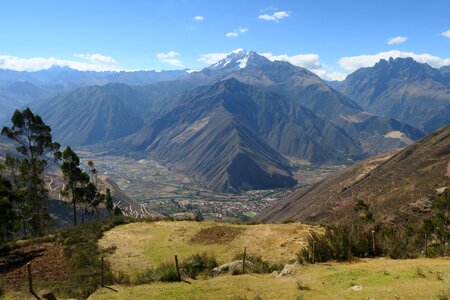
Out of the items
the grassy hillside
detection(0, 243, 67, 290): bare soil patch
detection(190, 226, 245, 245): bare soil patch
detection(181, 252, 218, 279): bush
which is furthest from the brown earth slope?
detection(0, 243, 67, 290): bare soil patch

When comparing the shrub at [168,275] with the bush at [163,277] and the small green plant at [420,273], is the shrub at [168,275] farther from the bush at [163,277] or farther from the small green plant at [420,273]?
the small green plant at [420,273]

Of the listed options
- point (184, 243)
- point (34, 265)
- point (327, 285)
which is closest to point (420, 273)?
point (327, 285)

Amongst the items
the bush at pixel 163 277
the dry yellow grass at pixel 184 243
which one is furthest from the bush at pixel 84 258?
the bush at pixel 163 277

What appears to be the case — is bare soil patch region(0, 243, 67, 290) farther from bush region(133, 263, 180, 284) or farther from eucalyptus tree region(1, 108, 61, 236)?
eucalyptus tree region(1, 108, 61, 236)

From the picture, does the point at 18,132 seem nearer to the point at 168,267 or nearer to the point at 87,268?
the point at 87,268

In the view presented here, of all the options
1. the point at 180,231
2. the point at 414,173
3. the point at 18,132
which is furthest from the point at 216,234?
the point at 414,173

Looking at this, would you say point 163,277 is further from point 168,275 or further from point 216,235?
point 216,235
